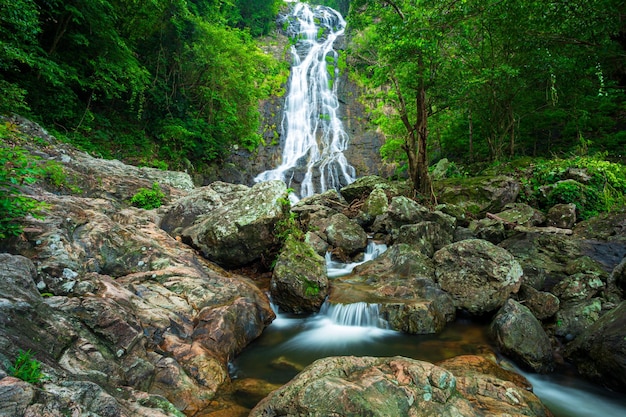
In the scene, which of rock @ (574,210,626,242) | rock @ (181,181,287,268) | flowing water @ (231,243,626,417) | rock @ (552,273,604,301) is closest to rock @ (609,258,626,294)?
rock @ (552,273,604,301)

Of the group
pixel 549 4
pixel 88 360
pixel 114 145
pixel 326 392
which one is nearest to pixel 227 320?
pixel 88 360

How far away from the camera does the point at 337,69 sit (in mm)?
32219

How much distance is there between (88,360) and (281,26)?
41997 mm

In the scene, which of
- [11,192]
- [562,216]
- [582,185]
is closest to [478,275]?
[562,216]

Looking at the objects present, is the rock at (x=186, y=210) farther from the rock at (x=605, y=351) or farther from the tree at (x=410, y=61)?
the rock at (x=605, y=351)

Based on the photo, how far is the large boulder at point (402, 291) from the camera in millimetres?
5418

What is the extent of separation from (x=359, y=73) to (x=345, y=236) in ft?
27.1

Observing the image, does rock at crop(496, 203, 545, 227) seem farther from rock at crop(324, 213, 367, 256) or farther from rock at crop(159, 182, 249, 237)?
rock at crop(159, 182, 249, 237)

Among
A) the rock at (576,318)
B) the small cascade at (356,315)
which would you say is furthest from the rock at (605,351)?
the small cascade at (356,315)

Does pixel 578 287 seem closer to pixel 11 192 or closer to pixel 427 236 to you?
pixel 427 236

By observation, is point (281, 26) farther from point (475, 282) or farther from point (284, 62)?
point (475, 282)

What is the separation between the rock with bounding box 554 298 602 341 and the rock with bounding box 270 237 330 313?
393cm

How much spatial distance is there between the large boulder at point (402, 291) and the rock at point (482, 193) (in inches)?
169

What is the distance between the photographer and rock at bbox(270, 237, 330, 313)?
18.9 feet
